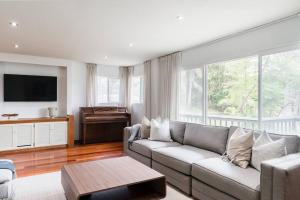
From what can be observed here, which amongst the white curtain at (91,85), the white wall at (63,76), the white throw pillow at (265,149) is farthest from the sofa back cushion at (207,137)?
the white wall at (63,76)

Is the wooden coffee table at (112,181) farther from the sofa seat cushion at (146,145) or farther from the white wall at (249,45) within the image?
the white wall at (249,45)

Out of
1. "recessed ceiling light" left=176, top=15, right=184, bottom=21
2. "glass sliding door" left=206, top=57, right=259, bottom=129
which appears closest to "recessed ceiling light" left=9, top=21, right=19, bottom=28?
"recessed ceiling light" left=176, top=15, right=184, bottom=21

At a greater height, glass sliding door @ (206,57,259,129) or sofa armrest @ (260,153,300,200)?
glass sliding door @ (206,57,259,129)

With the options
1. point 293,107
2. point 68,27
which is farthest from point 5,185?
point 293,107

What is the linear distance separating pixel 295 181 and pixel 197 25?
7.37 feet

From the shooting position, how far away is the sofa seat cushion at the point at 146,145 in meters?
3.39

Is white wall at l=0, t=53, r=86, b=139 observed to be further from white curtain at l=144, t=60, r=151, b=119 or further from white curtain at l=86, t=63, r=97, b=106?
white curtain at l=144, t=60, r=151, b=119

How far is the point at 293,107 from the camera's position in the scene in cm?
278

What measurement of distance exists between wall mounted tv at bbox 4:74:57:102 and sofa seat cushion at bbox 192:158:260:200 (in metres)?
4.46

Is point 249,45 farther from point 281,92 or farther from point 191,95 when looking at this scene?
point 191,95

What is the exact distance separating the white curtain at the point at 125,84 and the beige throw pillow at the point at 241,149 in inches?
171

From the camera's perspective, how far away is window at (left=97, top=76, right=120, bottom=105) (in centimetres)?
622

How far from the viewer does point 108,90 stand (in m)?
6.37

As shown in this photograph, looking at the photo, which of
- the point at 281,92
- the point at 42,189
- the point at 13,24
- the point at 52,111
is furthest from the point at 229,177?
the point at 52,111
